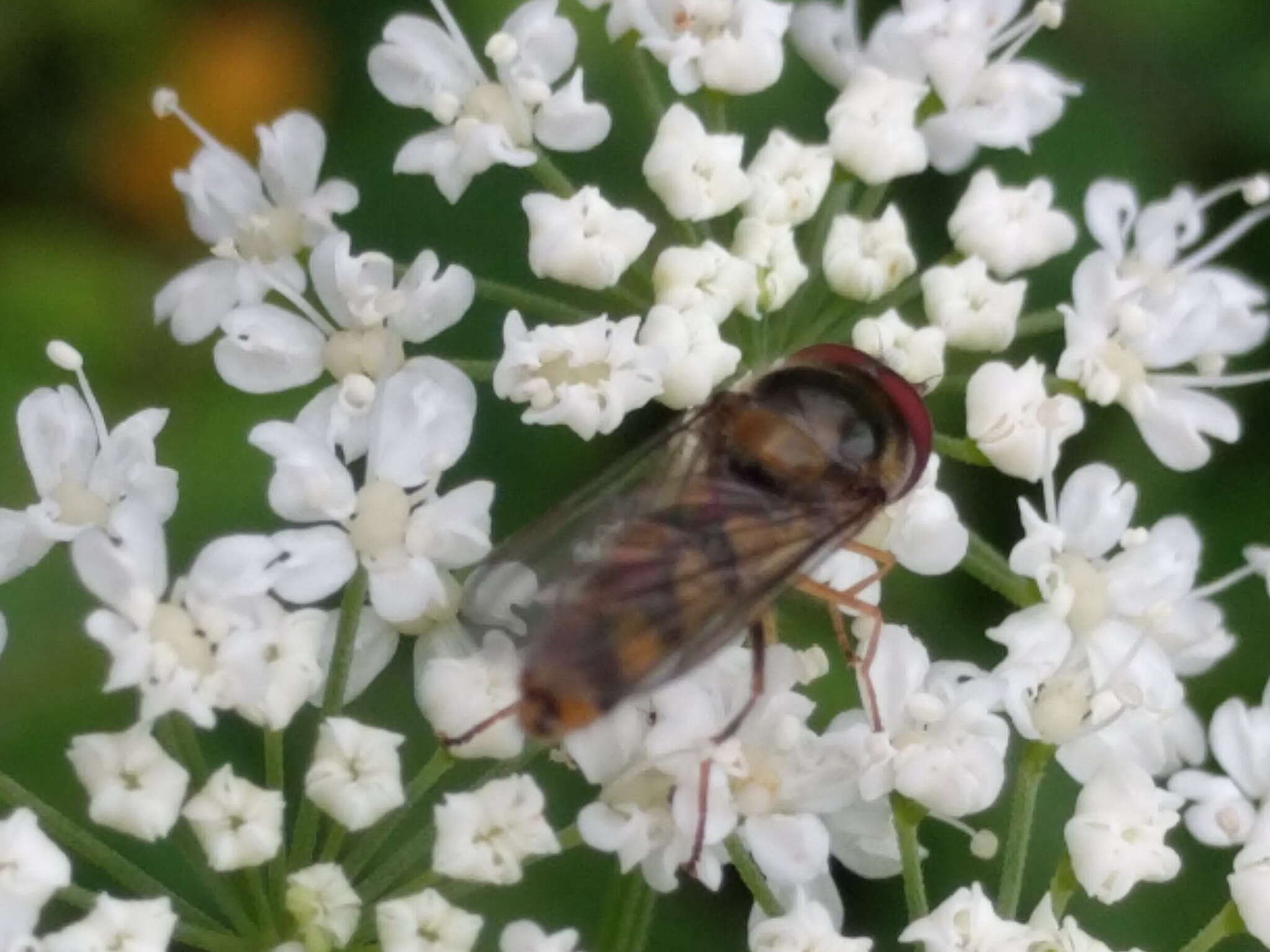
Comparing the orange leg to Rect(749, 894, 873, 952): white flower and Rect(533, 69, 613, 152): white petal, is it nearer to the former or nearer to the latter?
Rect(749, 894, 873, 952): white flower

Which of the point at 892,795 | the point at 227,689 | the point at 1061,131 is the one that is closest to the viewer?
the point at 227,689

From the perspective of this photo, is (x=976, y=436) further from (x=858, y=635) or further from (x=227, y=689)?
(x=227, y=689)

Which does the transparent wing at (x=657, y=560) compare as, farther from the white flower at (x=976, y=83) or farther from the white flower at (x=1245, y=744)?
the white flower at (x=976, y=83)

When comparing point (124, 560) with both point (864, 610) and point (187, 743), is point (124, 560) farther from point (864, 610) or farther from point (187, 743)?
point (864, 610)

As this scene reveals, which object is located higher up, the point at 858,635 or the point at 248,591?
the point at 248,591

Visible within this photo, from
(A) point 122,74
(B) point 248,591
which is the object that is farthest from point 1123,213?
(A) point 122,74

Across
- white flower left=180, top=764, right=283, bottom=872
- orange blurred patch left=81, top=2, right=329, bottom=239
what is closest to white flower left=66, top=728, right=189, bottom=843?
white flower left=180, top=764, right=283, bottom=872
